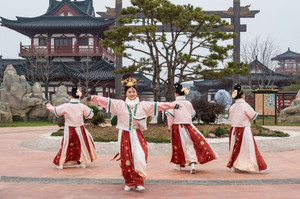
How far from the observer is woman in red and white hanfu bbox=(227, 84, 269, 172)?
7.39 meters

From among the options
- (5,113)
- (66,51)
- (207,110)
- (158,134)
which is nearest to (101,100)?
(158,134)

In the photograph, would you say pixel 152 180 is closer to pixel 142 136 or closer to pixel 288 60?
pixel 142 136

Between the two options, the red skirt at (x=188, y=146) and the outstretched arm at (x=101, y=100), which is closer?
the outstretched arm at (x=101, y=100)

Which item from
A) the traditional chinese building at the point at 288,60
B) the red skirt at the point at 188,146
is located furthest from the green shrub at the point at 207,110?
the traditional chinese building at the point at 288,60

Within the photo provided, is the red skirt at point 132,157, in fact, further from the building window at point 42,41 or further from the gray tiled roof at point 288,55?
the gray tiled roof at point 288,55

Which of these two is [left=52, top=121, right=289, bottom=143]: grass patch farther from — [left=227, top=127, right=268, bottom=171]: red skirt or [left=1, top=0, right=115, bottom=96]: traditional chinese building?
[left=1, top=0, right=115, bottom=96]: traditional chinese building

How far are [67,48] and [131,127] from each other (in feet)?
93.6

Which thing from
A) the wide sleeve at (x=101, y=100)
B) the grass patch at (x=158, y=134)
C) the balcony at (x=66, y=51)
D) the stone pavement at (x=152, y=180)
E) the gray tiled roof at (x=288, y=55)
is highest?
the gray tiled roof at (x=288, y=55)

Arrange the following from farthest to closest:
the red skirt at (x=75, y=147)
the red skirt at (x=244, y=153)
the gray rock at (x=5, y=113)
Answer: the gray rock at (x=5, y=113)
the red skirt at (x=75, y=147)
the red skirt at (x=244, y=153)

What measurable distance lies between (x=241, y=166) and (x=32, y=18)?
104 feet

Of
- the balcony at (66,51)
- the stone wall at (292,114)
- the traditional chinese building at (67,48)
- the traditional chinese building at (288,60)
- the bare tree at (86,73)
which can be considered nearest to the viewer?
the stone wall at (292,114)

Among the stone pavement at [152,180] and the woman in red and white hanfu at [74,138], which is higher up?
the woman in red and white hanfu at [74,138]

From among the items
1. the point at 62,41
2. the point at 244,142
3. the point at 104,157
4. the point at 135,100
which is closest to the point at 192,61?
the point at 104,157

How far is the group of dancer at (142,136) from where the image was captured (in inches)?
241
